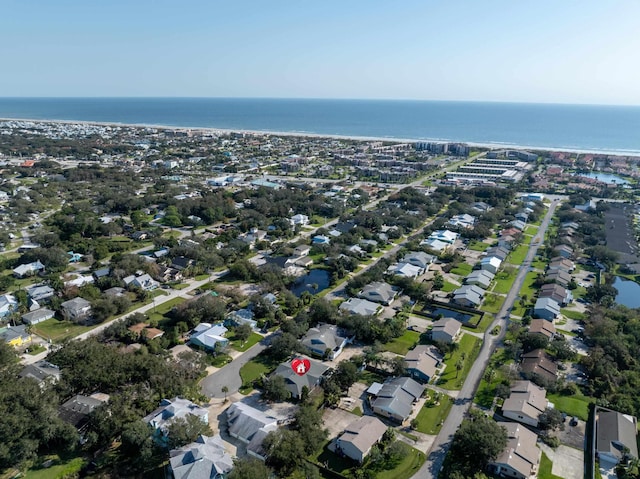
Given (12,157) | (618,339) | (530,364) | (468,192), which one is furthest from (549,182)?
(12,157)

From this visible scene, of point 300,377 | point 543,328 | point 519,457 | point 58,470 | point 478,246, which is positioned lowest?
point 58,470

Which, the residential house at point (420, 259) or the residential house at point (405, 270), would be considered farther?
the residential house at point (420, 259)

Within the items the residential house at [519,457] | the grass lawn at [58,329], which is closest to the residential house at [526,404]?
the residential house at [519,457]

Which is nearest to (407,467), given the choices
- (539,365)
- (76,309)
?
(539,365)

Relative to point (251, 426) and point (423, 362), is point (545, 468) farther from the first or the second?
point (251, 426)

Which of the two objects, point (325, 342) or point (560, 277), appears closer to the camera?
point (325, 342)

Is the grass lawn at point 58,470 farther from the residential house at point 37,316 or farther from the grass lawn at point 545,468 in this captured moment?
the grass lawn at point 545,468

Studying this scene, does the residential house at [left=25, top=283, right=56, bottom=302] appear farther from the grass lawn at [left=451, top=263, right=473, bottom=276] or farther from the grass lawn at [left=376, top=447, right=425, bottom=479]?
the grass lawn at [left=451, top=263, right=473, bottom=276]
